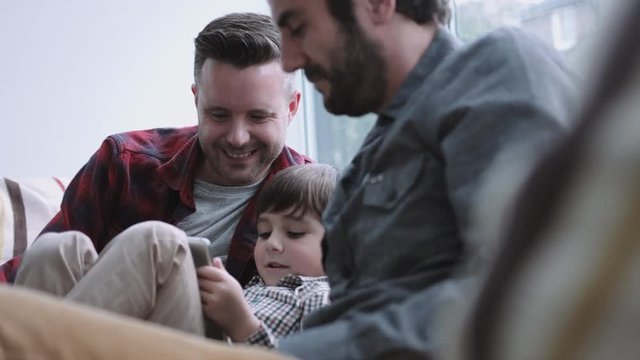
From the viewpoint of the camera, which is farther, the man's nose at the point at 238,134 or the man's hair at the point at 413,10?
the man's nose at the point at 238,134

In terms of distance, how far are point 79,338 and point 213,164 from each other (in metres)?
1.22

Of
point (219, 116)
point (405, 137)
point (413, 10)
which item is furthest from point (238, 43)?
point (405, 137)

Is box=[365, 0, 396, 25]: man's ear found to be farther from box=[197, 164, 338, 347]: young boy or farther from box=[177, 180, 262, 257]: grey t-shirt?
box=[177, 180, 262, 257]: grey t-shirt

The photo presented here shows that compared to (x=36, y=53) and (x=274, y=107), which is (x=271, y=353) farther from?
(x=36, y=53)

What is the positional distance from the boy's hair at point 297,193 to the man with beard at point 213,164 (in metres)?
0.09

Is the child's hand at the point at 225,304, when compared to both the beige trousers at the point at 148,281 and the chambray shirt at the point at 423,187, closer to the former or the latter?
the beige trousers at the point at 148,281

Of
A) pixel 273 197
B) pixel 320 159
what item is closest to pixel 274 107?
pixel 273 197

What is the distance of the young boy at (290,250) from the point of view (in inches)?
56.3

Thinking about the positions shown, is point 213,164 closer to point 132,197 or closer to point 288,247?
point 132,197

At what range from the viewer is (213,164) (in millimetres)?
1873

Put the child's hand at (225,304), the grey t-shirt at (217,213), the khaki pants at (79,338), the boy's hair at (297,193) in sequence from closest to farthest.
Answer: the khaki pants at (79,338), the child's hand at (225,304), the boy's hair at (297,193), the grey t-shirt at (217,213)

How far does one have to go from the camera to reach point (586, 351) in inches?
13.5

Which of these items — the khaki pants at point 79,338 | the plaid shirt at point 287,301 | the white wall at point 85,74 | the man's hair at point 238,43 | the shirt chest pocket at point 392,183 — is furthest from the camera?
the white wall at point 85,74

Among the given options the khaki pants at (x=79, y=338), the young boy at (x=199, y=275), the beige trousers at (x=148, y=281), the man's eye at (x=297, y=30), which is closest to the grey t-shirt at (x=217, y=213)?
the young boy at (x=199, y=275)
